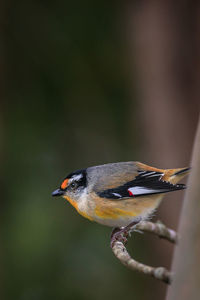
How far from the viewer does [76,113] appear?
9648 millimetres

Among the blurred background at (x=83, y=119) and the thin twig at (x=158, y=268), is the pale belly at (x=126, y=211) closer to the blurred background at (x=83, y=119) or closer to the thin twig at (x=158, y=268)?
the thin twig at (x=158, y=268)

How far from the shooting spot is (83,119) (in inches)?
381

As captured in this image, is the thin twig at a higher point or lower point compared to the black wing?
higher

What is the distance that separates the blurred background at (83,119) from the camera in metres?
7.74

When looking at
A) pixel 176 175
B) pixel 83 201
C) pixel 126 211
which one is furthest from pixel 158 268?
pixel 83 201

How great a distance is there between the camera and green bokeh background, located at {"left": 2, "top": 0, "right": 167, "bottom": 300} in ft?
27.1

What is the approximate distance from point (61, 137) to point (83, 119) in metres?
0.75

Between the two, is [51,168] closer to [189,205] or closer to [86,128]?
[86,128]

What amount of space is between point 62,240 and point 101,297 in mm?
1304

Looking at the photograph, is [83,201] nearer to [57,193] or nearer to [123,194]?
[57,193]

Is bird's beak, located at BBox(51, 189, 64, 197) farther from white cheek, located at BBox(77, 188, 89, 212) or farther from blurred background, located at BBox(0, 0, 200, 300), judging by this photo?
blurred background, located at BBox(0, 0, 200, 300)

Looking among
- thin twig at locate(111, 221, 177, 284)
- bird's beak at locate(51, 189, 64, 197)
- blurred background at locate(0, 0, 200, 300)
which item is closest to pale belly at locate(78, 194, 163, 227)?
bird's beak at locate(51, 189, 64, 197)

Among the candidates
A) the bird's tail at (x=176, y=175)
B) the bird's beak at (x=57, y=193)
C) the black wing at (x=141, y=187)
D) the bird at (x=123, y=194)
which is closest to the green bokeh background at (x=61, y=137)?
the bird's beak at (x=57, y=193)

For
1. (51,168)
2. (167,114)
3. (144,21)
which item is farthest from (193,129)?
(51,168)
